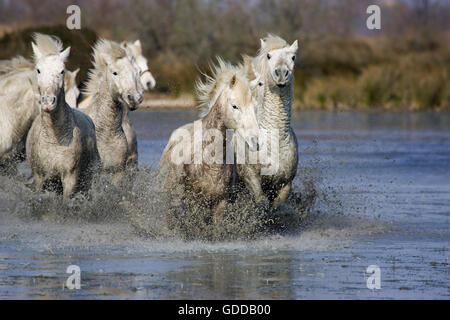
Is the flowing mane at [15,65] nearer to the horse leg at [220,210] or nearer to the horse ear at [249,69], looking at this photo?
the horse ear at [249,69]

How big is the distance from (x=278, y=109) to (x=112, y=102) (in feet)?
6.89

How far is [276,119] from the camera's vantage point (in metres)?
10.7

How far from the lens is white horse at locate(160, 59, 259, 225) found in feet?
30.6

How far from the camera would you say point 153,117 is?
27.1 m

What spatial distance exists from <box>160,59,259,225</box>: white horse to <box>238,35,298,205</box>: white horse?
0.58 meters

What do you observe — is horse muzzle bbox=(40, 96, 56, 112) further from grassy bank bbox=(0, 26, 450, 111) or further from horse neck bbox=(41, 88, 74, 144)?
grassy bank bbox=(0, 26, 450, 111)

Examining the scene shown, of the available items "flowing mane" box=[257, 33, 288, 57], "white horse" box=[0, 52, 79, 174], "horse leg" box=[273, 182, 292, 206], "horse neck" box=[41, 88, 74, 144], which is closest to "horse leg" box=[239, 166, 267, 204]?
"horse leg" box=[273, 182, 292, 206]

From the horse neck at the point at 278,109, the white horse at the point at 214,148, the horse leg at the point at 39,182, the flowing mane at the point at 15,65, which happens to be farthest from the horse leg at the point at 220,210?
the flowing mane at the point at 15,65

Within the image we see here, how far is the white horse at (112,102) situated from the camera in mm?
11469

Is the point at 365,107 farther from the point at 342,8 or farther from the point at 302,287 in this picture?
the point at 302,287

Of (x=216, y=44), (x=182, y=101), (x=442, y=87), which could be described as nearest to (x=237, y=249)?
(x=182, y=101)

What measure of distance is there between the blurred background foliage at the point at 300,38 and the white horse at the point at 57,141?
989 cm
